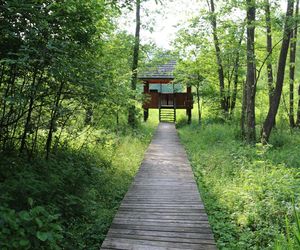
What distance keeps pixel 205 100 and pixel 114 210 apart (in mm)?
13406

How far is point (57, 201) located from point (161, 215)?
161 cm

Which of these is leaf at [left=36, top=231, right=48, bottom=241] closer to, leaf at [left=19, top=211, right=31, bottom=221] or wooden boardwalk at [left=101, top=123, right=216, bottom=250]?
leaf at [left=19, top=211, right=31, bottom=221]

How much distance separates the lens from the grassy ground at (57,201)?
9.48 feet

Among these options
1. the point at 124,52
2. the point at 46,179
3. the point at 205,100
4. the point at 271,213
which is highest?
the point at 124,52

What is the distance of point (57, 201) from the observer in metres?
4.39

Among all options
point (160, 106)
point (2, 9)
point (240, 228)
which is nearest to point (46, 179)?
point (2, 9)

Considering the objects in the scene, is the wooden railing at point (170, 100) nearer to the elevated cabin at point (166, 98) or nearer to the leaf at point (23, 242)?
the elevated cabin at point (166, 98)

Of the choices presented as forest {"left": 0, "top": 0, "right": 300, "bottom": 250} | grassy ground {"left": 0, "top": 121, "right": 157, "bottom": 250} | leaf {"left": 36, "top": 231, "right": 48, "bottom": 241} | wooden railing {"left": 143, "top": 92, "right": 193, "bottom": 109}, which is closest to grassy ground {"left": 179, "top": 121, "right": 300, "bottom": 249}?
forest {"left": 0, "top": 0, "right": 300, "bottom": 250}

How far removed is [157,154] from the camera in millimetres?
9719

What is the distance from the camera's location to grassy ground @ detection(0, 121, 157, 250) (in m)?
2.89

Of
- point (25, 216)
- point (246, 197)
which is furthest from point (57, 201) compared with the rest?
point (246, 197)

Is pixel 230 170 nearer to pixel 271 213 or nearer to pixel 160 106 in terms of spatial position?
pixel 271 213

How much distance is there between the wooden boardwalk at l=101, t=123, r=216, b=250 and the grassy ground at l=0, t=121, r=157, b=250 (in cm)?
27

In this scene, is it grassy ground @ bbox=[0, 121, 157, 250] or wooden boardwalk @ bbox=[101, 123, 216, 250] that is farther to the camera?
wooden boardwalk @ bbox=[101, 123, 216, 250]
